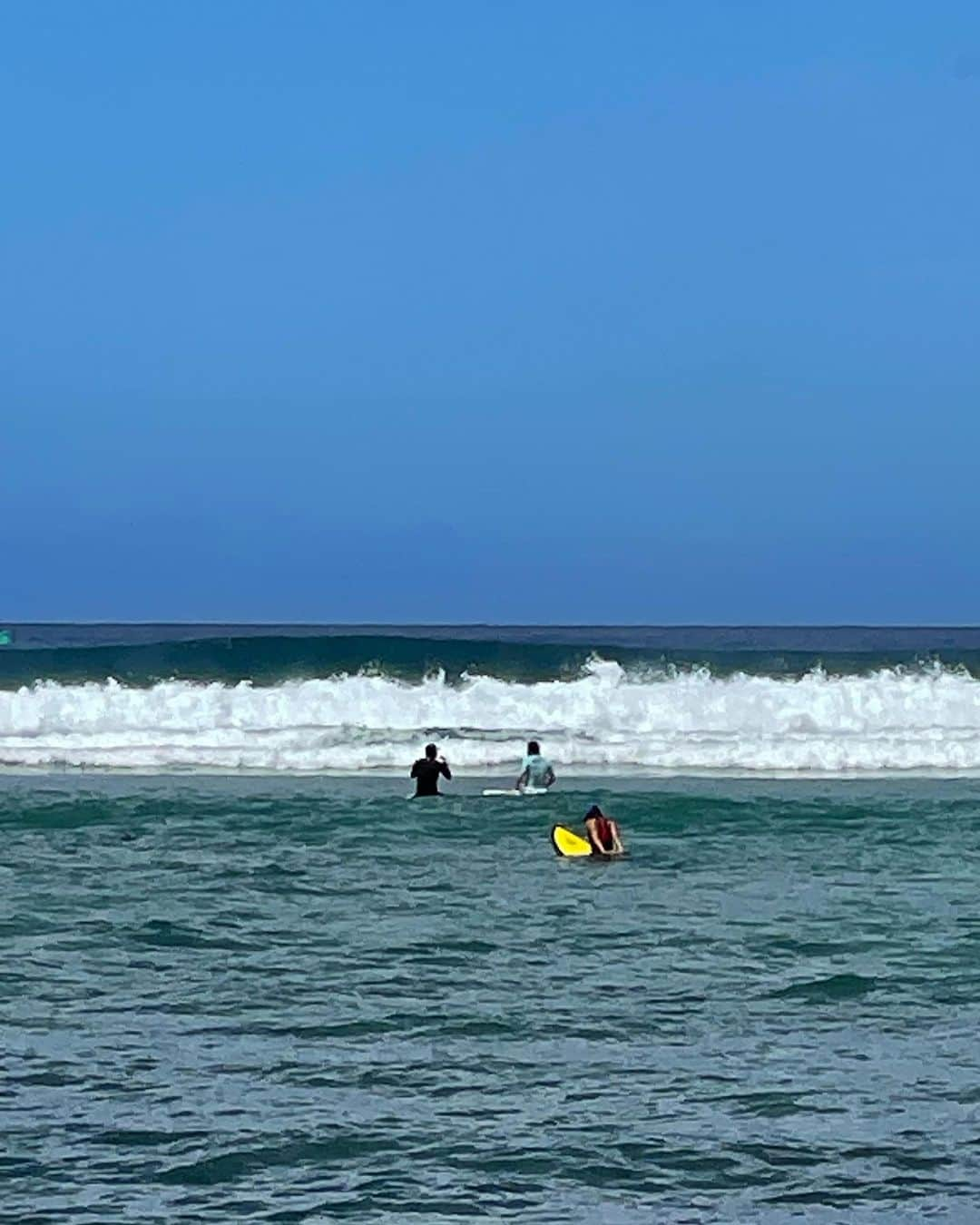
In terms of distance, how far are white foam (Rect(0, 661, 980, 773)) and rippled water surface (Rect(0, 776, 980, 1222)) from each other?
14.4 metres

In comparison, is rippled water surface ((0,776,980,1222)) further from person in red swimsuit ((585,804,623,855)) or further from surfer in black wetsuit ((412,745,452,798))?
surfer in black wetsuit ((412,745,452,798))

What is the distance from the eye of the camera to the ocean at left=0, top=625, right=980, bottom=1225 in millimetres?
10188

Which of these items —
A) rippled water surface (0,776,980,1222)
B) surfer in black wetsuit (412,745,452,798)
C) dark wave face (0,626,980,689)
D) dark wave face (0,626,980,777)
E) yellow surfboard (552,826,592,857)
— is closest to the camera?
rippled water surface (0,776,980,1222)

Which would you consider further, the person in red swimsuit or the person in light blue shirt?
the person in light blue shirt

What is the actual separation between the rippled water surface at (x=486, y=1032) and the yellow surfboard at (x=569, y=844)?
0.49m

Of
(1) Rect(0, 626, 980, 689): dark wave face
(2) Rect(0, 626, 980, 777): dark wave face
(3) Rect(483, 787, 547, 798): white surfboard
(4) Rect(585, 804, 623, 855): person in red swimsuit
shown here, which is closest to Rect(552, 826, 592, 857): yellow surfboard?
(4) Rect(585, 804, 623, 855): person in red swimsuit

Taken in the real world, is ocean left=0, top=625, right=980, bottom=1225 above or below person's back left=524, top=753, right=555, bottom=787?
below

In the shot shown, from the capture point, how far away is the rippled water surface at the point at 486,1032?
10.1 metres

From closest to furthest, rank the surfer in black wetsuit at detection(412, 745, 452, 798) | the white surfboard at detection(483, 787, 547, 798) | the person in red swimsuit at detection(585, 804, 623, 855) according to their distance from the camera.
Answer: the person in red swimsuit at detection(585, 804, 623, 855) → the surfer in black wetsuit at detection(412, 745, 452, 798) → the white surfboard at detection(483, 787, 547, 798)

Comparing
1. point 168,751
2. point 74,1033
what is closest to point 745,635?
point 168,751

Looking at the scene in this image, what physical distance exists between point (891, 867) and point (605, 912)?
495 cm

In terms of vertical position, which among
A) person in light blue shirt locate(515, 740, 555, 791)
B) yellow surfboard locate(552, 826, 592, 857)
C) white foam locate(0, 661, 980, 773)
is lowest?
yellow surfboard locate(552, 826, 592, 857)

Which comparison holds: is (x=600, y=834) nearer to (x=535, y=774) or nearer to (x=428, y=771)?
(x=428, y=771)

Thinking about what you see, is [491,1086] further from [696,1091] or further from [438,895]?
[438,895]
